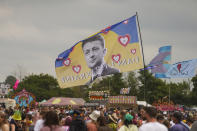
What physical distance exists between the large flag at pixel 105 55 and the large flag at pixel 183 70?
16.8 m

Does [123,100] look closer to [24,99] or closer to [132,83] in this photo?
[24,99]

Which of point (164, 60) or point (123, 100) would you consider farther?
point (123, 100)

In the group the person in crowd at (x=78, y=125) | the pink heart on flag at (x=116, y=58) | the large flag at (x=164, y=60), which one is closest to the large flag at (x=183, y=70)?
the large flag at (x=164, y=60)

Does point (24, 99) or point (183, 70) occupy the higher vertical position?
point (183, 70)

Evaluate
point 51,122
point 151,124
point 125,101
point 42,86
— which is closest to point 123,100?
point 125,101

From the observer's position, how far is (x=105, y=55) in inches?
827

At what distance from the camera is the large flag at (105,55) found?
20.2 meters

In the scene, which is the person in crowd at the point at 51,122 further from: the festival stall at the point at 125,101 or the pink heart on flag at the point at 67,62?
the festival stall at the point at 125,101

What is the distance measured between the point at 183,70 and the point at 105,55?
709 inches

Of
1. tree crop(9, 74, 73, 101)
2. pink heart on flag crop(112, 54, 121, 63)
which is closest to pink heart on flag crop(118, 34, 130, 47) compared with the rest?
pink heart on flag crop(112, 54, 121, 63)

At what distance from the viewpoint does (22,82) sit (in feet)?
364

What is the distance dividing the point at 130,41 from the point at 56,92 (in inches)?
3414

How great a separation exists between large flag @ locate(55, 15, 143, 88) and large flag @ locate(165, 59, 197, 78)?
16764mm

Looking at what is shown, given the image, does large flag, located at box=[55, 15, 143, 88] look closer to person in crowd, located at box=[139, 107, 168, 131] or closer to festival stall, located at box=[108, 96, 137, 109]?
person in crowd, located at box=[139, 107, 168, 131]
